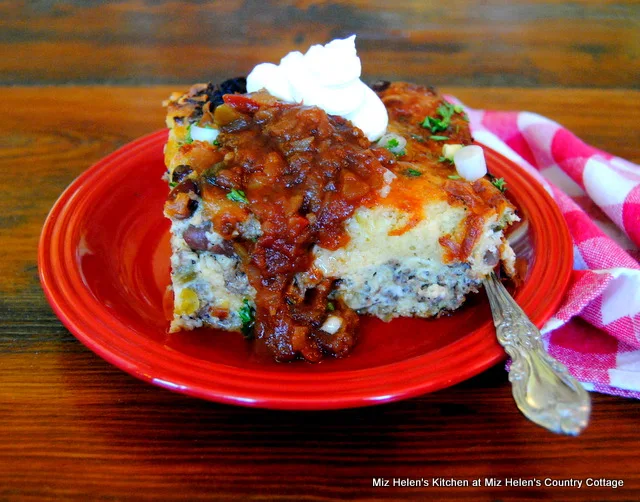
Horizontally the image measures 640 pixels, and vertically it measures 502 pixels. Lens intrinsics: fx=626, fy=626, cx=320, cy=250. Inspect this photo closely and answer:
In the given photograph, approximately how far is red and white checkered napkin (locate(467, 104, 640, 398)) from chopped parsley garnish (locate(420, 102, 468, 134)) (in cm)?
48

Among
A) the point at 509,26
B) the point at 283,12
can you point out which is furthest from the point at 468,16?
the point at 283,12

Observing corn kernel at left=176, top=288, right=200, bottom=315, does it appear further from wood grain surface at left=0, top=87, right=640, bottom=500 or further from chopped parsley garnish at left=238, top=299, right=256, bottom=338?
wood grain surface at left=0, top=87, right=640, bottom=500

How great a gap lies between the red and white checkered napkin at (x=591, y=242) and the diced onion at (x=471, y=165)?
1.68 feet

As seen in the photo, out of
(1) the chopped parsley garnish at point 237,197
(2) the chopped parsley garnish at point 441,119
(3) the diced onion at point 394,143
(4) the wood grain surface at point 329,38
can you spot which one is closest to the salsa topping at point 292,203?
(1) the chopped parsley garnish at point 237,197

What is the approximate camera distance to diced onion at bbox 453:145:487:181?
2.12 m

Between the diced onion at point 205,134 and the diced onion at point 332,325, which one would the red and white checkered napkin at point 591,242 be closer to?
the diced onion at point 332,325

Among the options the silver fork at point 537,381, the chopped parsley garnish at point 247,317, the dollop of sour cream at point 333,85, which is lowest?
the chopped parsley garnish at point 247,317

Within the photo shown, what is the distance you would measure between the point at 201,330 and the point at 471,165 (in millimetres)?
1078

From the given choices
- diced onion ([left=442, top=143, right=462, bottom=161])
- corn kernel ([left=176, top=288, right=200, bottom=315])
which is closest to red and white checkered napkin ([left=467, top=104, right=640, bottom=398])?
diced onion ([left=442, top=143, right=462, bottom=161])

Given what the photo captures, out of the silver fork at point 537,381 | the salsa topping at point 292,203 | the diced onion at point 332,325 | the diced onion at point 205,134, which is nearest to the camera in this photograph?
the silver fork at point 537,381

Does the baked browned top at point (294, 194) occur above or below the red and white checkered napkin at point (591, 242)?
A: above

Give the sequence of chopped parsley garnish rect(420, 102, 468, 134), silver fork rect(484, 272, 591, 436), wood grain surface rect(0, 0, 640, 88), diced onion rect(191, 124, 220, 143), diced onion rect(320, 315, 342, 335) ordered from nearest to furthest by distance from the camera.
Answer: silver fork rect(484, 272, 591, 436) → diced onion rect(320, 315, 342, 335) → diced onion rect(191, 124, 220, 143) → chopped parsley garnish rect(420, 102, 468, 134) → wood grain surface rect(0, 0, 640, 88)

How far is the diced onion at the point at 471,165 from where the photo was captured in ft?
6.94

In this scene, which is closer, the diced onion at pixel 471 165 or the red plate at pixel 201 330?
the red plate at pixel 201 330
